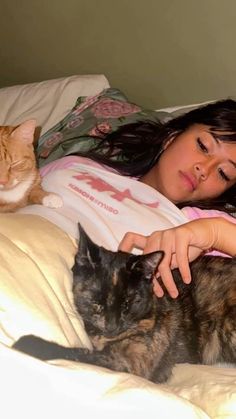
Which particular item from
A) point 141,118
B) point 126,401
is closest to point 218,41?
point 141,118

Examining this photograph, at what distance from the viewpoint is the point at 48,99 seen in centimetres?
200

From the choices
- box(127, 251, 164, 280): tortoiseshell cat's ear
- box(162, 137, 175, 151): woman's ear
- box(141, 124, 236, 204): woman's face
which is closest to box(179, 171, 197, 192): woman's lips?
box(141, 124, 236, 204): woman's face

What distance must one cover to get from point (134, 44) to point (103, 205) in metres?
0.86

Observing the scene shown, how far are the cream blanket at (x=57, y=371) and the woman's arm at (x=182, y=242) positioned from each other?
16 cm

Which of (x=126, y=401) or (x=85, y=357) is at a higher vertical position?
(x=126, y=401)

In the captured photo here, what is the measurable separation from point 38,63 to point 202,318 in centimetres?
156

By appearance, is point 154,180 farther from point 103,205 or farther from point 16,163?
point 16,163

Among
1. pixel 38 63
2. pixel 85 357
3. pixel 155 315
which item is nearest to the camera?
pixel 85 357

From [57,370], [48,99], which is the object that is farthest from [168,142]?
[57,370]

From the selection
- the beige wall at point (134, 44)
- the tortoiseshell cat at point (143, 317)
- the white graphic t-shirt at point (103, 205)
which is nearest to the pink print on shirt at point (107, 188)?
the white graphic t-shirt at point (103, 205)

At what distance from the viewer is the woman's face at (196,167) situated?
1.38 metres

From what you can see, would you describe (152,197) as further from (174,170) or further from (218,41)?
(218,41)

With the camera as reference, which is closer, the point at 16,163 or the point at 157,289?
the point at 157,289

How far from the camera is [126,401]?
0.62 m
